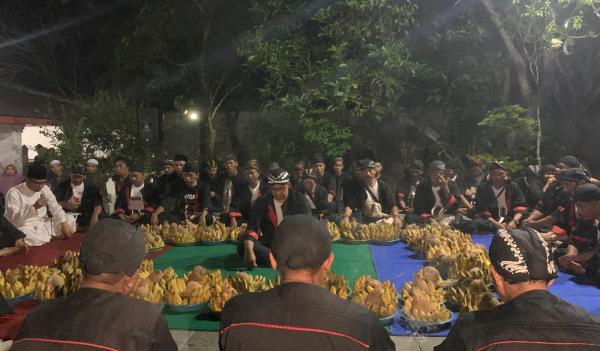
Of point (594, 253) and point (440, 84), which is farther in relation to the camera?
point (440, 84)

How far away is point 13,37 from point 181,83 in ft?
28.7

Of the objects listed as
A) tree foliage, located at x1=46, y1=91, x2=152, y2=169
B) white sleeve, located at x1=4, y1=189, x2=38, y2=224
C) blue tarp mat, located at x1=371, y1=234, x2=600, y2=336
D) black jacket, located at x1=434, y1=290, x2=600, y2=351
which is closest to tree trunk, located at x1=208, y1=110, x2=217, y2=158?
tree foliage, located at x1=46, y1=91, x2=152, y2=169

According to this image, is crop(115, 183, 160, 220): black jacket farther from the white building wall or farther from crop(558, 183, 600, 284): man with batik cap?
the white building wall

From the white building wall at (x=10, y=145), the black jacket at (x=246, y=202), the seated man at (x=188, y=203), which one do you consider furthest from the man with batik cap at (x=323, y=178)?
the white building wall at (x=10, y=145)

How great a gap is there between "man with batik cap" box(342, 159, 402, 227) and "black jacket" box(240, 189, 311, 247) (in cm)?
224

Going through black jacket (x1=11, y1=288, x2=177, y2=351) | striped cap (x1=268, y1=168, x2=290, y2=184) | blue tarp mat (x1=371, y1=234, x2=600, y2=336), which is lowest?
blue tarp mat (x1=371, y1=234, x2=600, y2=336)

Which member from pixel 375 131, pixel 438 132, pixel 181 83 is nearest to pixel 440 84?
pixel 438 132

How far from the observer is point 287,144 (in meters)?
15.3

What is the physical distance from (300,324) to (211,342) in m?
2.30

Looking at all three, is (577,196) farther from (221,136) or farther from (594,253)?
(221,136)

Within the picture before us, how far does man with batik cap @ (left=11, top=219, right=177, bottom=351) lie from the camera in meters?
1.98

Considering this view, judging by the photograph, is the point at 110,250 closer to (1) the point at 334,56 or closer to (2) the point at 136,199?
(2) the point at 136,199

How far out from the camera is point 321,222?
262 centimetres

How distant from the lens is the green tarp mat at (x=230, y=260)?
6117 millimetres
